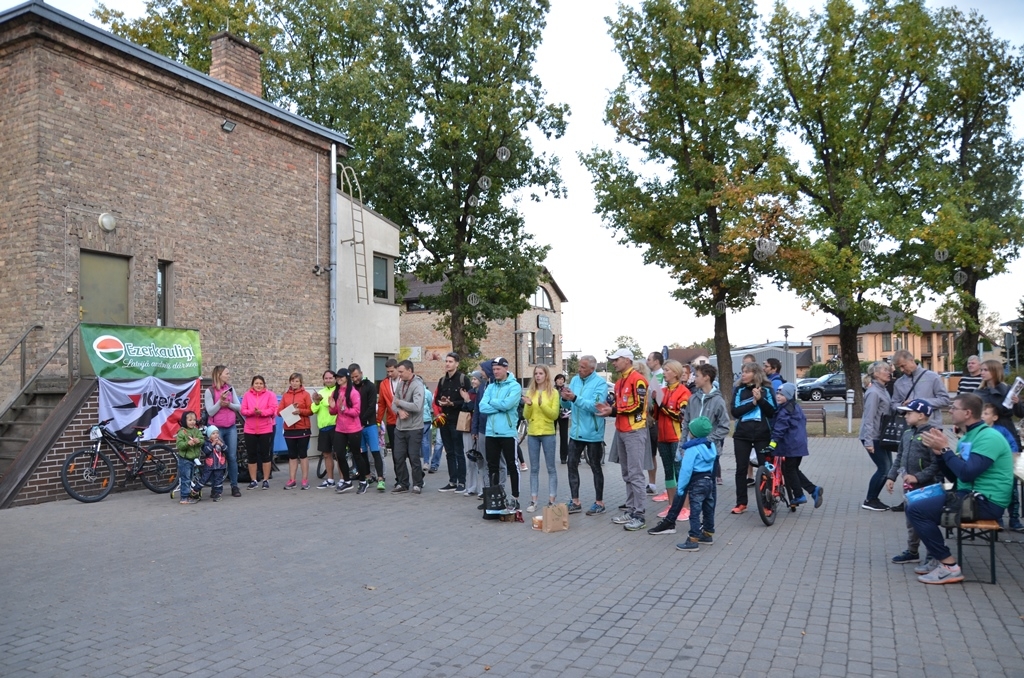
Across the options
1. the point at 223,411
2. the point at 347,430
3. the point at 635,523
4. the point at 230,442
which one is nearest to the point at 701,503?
the point at 635,523

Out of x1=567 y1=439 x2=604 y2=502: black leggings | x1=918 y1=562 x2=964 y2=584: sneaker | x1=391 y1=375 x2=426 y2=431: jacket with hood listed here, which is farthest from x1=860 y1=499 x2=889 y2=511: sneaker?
x1=391 y1=375 x2=426 y2=431: jacket with hood

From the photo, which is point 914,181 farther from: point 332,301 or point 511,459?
point 511,459

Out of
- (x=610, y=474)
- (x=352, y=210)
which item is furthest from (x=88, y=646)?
(x=352, y=210)

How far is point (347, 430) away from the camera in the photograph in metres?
12.3

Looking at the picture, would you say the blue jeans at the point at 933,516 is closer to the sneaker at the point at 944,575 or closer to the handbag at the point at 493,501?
the sneaker at the point at 944,575

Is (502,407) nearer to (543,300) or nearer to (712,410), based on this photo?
(712,410)

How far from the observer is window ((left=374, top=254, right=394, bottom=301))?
23.5 metres

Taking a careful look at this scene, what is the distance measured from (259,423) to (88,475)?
8.38 feet

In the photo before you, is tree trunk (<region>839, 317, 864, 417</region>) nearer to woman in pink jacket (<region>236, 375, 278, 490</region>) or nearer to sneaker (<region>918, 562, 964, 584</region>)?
woman in pink jacket (<region>236, 375, 278, 490</region>)

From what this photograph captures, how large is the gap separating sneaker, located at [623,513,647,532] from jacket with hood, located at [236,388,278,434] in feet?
21.5

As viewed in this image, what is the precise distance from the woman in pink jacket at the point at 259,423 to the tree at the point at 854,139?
17.2 m

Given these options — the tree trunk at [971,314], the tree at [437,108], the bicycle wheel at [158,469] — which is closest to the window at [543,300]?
the tree at [437,108]

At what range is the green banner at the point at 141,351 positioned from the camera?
41.0 feet

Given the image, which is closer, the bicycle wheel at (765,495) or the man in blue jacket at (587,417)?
the bicycle wheel at (765,495)
